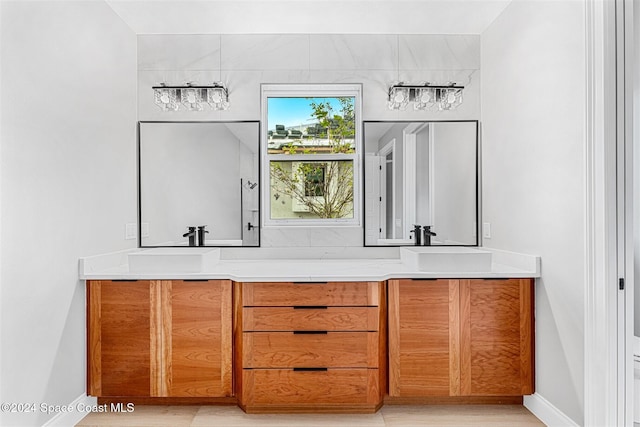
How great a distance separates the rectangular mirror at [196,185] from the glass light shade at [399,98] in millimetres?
1020

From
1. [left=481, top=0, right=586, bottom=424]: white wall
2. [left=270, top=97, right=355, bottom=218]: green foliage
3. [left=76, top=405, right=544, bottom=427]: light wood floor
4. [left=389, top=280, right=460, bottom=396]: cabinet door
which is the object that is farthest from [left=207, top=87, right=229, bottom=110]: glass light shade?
[left=76, top=405, right=544, bottom=427]: light wood floor

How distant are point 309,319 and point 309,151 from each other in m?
1.26

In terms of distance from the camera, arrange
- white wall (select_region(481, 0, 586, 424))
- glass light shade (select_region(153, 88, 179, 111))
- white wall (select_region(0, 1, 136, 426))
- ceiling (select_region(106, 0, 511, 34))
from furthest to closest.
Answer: glass light shade (select_region(153, 88, 179, 111)) < ceiling (select_region(106, 0, 511, 34)) < white wall (select_region(481, 0, 586, 424)) < white wall (select_region(0, 1, 136, 426))

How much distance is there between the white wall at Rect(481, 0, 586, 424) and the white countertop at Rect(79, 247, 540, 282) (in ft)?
0.50

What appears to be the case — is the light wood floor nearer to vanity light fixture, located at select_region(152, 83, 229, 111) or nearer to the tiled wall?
the tiled wall

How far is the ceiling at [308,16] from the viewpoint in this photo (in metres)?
2.65

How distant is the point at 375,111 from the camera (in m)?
3.08

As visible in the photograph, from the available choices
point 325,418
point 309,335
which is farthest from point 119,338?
point 325,418

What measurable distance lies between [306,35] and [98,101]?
1470 mm

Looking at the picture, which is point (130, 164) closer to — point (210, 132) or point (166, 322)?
point (210, 132)

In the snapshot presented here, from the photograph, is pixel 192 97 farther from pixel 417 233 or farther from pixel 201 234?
pixel 417 233

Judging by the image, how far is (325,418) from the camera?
93.7 inches

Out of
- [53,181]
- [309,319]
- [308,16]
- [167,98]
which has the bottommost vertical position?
[309,319]

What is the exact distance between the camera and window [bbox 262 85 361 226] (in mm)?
3080
